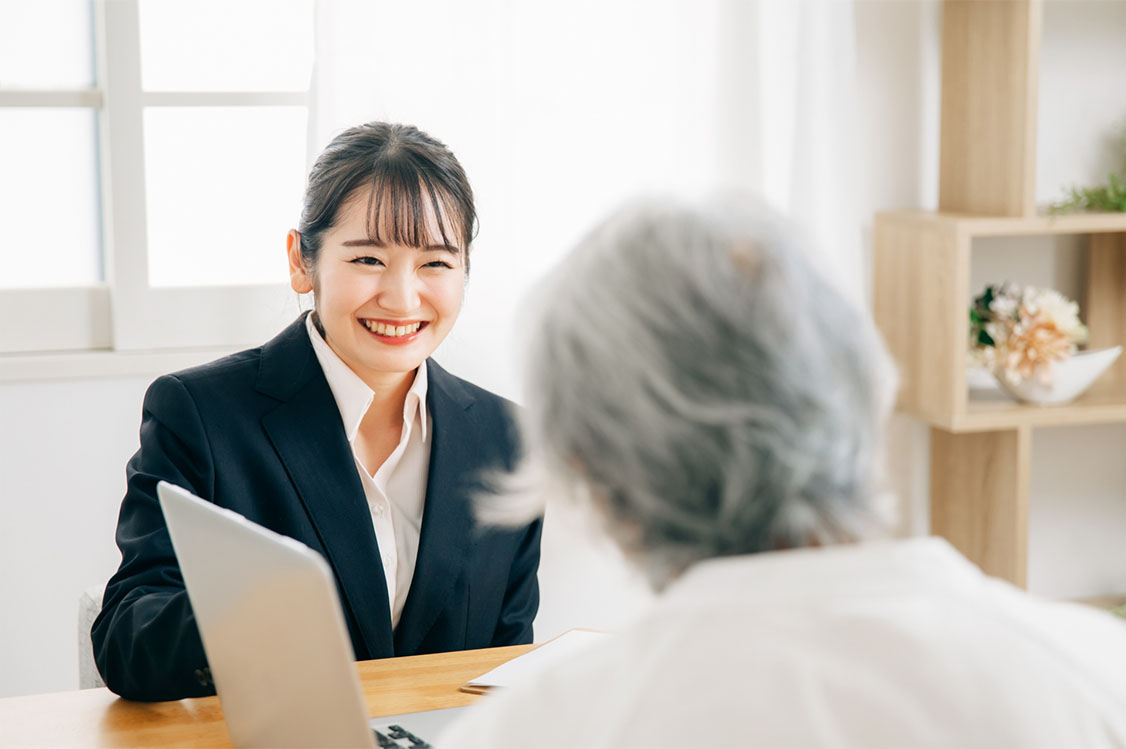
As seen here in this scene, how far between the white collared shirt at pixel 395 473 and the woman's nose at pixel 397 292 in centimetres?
11

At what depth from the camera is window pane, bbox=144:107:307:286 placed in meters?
2.49

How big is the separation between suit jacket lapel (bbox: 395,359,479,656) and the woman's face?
0.11 meters

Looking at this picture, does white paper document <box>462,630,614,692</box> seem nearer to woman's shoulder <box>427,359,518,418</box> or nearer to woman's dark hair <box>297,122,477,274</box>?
woman's shoulder <box>427,359,518,418</box>

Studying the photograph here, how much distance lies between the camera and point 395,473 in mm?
1875

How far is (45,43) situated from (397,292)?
3.60ft

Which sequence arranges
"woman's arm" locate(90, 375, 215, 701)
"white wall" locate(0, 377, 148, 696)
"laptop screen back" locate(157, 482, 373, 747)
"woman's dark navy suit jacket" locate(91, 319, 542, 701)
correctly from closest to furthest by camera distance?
"laptop screen back" locate(157, 482, 373, 747) < "woman's arm" locate(90, 375, 215, 701) < "woman's dark navy suit jacket" locate(91, 319, 542, 701) < "white wall" locate(0, 377, 148, 696)

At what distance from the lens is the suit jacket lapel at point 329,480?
5.57ft

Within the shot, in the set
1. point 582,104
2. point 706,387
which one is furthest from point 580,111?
point 706,387

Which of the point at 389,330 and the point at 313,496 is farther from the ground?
the point at 389,330

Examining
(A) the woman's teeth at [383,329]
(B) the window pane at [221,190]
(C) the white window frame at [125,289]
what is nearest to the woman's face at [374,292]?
(A) the woman's teeth at [383,329]

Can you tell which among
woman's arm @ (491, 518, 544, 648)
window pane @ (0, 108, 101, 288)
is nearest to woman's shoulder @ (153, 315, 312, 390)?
woman's arm @ (491, 518, 544, 648)

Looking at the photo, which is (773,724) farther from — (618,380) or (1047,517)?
(1047,517)

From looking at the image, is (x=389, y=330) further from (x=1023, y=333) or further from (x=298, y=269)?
(x=1023, y=333)

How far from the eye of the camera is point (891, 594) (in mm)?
751
